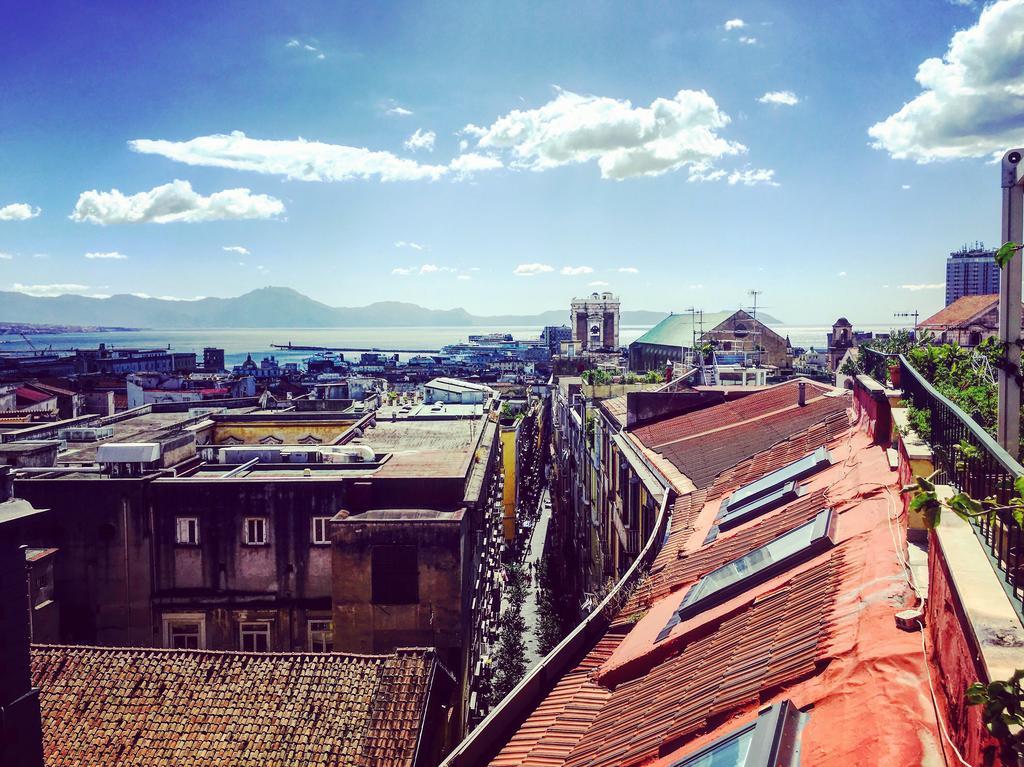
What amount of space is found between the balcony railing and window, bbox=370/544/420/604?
10957mm

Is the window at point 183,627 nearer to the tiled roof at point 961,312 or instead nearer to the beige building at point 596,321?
the tiled roof at point 961,312

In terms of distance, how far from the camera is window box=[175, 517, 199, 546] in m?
17.0

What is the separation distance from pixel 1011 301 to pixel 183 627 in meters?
17.3

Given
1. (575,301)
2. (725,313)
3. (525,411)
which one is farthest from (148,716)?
(575,301)

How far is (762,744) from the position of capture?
426cm

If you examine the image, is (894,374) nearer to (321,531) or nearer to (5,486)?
(5,486)

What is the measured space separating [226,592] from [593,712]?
12869 millimetres

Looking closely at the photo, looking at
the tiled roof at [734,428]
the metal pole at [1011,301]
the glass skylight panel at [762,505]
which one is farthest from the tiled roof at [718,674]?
the tiled roof at [734,428]

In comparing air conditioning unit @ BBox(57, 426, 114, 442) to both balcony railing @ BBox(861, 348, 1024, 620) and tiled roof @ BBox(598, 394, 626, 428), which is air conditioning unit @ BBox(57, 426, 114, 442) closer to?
tiled roof @ BBox(598, 394, 626, 428)

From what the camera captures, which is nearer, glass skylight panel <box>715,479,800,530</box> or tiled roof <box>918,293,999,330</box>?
glass skylight panel <box>715,479,800,530</box>

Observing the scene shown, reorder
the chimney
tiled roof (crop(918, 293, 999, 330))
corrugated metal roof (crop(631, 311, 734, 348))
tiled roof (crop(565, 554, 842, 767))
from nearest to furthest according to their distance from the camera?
tiled roof (crop(565, 554, 842, 767)) < the chimney < tiled roof (crop(918, 293, 999, 330)) < corrugated metal roof (crop(631, 311, 734, 348))

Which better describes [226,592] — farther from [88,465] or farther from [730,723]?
[730,723]

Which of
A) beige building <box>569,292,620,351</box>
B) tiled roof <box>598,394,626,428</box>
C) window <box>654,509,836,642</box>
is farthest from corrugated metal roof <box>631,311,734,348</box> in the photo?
window <box>654,509,836,642</box>

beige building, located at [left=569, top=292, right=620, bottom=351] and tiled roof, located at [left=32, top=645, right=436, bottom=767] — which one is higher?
beige building, located at [left=569, top=292, right=620, bottom=351]
